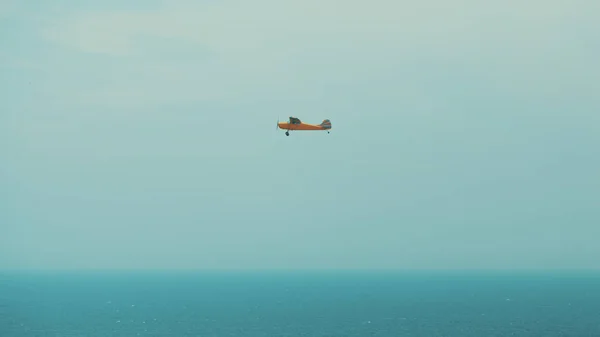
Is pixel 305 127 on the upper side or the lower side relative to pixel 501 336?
upper

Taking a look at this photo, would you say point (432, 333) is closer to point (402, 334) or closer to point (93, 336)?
point (402, 334)

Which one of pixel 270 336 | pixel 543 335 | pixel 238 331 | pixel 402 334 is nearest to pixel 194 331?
pixel 238 331

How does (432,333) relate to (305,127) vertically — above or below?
below

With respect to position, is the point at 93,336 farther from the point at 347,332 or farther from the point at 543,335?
the point at 543,335

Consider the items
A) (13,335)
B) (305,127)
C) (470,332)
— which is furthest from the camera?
(470,332)

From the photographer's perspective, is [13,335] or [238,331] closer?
[13,335]

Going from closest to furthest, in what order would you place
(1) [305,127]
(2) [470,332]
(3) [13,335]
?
(1) [305,127] < (3) [13,335] < (2) [470,332]

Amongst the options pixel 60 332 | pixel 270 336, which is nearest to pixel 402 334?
pixel 270 336

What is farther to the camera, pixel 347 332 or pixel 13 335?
pixel 347 332
